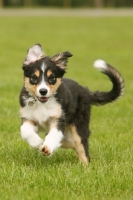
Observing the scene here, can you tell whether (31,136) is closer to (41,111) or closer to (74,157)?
(41,111)

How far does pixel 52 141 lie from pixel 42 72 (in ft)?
2.39

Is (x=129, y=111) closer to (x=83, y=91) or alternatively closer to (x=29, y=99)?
(x=83, y=91)

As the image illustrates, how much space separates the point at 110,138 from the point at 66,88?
1.56m

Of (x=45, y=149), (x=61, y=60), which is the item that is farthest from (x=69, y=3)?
(x=45, y=149)

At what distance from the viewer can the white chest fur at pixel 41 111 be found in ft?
21.2

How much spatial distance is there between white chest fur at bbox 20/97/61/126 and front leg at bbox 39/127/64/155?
6.0 inches

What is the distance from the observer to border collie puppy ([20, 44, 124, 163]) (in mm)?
6324

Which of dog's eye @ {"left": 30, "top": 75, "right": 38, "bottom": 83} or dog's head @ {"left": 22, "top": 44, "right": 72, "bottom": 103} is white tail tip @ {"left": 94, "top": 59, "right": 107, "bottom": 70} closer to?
dog's head @ {"left": 22, "top": 44, "right": 72, "bottom": 103}

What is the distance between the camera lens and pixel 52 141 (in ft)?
20.5

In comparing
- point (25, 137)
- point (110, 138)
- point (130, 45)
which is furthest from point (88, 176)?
point (130, 45)

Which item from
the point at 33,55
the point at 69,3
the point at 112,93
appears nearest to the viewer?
the point at 33,55

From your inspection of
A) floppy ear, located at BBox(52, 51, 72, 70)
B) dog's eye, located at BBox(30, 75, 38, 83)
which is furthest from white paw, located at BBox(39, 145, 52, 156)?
floppy ear, located at BBox(52, 51, 72, 70)

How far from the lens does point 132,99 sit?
1216 centimetres

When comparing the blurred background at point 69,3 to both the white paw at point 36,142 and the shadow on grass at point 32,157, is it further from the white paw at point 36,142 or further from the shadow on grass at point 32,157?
the white paw at point 36,142
